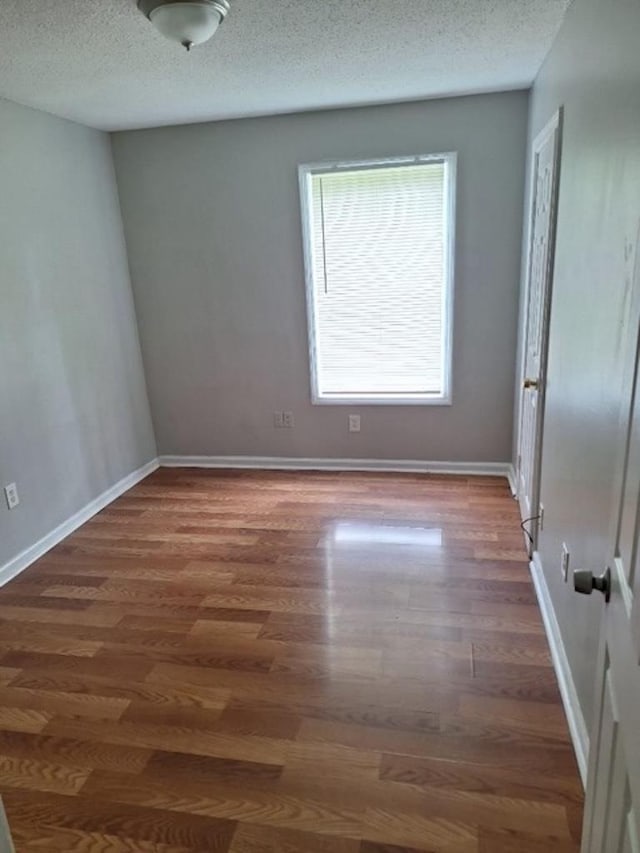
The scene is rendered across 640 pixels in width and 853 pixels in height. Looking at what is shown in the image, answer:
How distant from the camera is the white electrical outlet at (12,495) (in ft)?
9.54

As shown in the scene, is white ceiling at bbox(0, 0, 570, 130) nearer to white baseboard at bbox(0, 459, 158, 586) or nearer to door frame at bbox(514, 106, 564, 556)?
door frame at bbox(514, 106, 564, 556)

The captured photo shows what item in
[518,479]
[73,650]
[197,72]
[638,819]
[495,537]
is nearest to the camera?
[638,819]

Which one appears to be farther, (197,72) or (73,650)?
(197,72)

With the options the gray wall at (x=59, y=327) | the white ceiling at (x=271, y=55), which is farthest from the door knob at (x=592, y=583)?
the gray wall at (x=59, y=327)

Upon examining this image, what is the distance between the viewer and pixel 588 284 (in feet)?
5.82

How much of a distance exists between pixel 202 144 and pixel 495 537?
3.18 metres

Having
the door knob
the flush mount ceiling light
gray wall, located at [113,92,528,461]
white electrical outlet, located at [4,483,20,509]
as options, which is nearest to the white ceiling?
the flush mount ceiling light

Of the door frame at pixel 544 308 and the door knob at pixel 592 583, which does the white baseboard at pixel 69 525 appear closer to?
the door frame at pixel 544 308

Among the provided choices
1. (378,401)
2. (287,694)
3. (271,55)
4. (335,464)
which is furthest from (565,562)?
(271,55)

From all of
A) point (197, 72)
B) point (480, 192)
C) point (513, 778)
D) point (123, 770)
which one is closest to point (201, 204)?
point (197, 72)

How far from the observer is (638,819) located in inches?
30.4

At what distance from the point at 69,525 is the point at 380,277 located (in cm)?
260

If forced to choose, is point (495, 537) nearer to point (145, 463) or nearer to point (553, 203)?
point (553, 203)

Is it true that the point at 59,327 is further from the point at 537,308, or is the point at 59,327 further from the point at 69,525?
the point at 537,308
